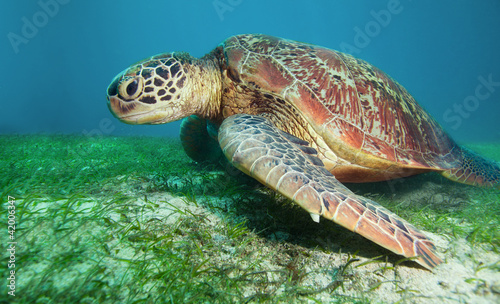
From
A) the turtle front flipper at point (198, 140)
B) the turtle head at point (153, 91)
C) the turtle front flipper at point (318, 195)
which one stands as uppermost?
the turtle head at point (153, 91)

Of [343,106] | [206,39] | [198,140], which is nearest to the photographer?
[343,106]

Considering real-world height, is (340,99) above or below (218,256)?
above

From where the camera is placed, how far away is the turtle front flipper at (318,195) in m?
1.13

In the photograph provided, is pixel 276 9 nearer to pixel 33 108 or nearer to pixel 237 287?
pixel 33 108

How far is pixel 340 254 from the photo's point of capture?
1.22 meters

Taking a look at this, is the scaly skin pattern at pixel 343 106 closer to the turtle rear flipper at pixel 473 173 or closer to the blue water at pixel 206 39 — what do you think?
the turtle rear flipper at pixel 473 173

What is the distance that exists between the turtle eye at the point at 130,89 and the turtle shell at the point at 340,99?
1003 mm

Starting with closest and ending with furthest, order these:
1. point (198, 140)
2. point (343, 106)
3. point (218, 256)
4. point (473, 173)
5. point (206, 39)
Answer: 1. point (218, 256)
2. point (343, 106)
3. point (473, 173)
4. point (198, 140)
5. point (206, 39)

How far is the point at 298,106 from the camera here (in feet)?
6.97

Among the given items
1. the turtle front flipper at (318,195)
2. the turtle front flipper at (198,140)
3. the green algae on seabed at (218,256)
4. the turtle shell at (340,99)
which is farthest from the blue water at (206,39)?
the turtle front flipper at (318,195)

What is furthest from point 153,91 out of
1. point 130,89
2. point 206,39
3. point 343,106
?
point 206,39

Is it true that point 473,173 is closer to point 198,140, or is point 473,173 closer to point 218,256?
point 218,256

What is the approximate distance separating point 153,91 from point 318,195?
1.92 m

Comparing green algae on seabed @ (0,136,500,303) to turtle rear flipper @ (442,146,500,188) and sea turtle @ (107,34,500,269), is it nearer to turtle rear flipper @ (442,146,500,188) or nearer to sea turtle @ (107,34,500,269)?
sea turtle @ (107,34,500,269)
